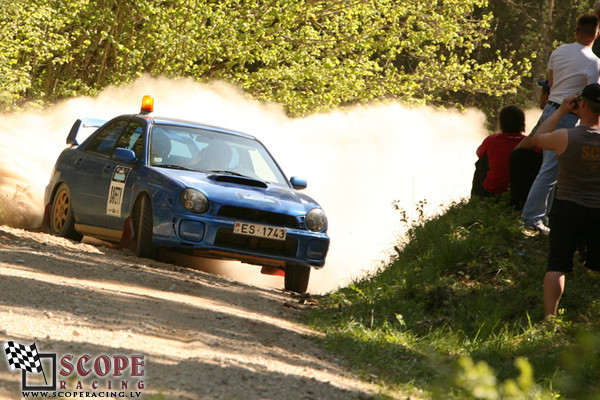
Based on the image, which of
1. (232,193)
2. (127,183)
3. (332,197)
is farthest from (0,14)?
(232,193)

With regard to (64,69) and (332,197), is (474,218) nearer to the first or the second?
(332,197)

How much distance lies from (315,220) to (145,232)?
164cm

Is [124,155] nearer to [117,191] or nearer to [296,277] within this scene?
[117,191]

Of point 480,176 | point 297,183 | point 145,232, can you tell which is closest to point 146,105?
point 297,183

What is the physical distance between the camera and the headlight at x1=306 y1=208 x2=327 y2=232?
859 centimetres

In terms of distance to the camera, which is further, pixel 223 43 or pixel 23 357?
pixel 223 43

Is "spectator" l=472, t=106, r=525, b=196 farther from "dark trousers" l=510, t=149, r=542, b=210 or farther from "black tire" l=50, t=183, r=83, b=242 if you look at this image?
"black tire" l=50, t=183, r=83, b=242

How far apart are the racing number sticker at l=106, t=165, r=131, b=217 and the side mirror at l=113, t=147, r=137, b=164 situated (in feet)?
0.50

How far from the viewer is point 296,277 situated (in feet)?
29.1

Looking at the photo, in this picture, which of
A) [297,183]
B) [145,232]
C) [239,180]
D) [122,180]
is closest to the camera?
[145,232]

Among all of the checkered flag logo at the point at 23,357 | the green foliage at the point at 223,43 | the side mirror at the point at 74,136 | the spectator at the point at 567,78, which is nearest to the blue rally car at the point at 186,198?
the side mirror at the point at 74,136

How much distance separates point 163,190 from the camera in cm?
830

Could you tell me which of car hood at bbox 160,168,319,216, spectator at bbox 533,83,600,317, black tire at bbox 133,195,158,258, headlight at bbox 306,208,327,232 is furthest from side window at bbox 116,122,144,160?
spectator at bbox 533,83,600,317

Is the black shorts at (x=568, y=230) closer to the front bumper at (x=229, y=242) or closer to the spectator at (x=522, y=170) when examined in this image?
the spectator at (x=522, y=170)
